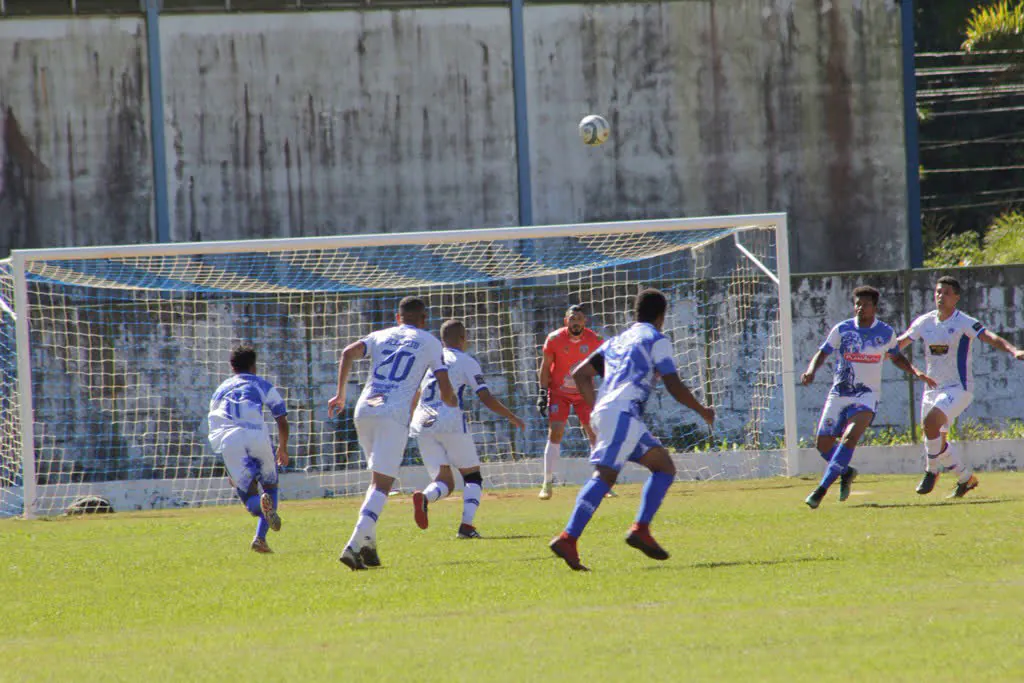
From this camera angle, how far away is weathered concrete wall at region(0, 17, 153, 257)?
26375mm

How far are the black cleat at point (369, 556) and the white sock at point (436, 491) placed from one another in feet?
6.55

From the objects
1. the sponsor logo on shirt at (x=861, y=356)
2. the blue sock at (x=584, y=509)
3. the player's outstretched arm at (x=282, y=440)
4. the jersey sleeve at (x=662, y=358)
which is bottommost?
the blue sock at (x=584, y=509)

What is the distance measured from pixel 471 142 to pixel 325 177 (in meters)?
2.73

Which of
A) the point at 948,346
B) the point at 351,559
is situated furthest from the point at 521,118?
the point at 351,559

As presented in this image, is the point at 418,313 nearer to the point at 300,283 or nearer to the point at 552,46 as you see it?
the point at 300,283

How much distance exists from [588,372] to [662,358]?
0.69 m

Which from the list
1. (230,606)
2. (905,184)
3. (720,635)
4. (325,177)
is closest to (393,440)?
(230,606)

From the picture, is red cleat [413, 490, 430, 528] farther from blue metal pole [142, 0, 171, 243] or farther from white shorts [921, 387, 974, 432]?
blue metal pole [142, 0, 171, 243]

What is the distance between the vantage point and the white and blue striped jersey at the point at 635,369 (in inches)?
373

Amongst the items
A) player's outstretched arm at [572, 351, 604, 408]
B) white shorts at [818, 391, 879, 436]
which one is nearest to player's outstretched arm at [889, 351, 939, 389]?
white shorts at [818, 391, 879, 436]

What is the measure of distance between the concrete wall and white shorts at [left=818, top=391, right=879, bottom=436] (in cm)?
1384

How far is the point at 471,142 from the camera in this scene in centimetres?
2708

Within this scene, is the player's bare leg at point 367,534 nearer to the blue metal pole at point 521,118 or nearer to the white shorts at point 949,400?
the white shorts at point 949,400

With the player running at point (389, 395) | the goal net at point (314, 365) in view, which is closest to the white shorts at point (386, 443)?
the player running at point (389, 395)
